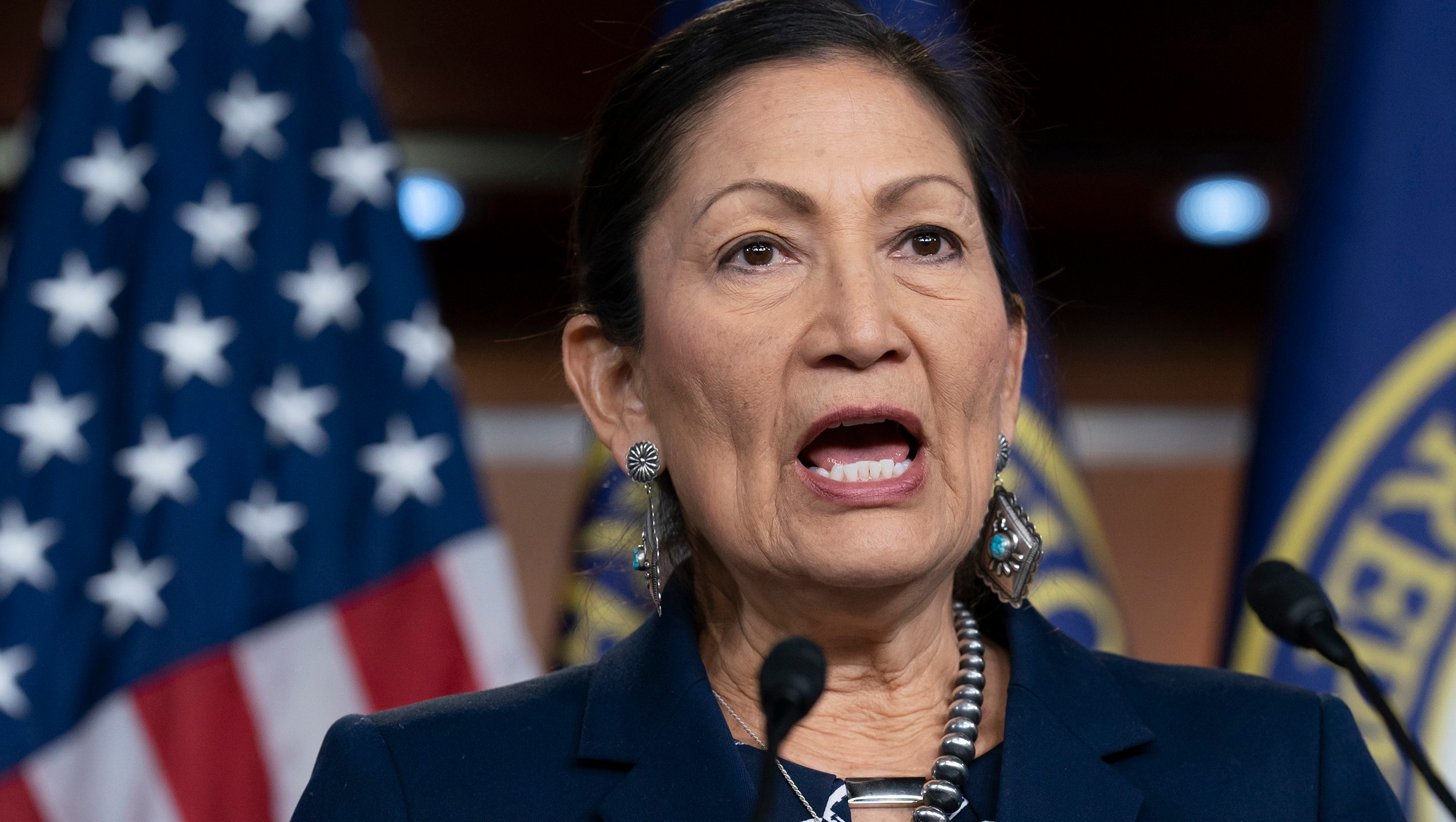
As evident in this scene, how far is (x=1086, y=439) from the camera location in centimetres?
579

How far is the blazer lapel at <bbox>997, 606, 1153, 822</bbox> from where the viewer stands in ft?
4.69

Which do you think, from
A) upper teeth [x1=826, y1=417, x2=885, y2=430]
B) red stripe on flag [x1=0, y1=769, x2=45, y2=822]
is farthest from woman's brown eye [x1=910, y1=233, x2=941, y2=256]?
red stripe on flag [x1=0, y1=769, x2=45, y2=822]

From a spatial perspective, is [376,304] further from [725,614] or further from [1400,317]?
[1400,317]

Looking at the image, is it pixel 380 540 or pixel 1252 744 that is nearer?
pixel 1252 744

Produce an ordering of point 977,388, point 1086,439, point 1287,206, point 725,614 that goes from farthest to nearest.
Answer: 1. point 1086,439
2. point 1287,206
3. point 725,614
4. point 977,388

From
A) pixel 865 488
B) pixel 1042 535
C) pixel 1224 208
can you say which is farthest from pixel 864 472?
pixel 1224 208

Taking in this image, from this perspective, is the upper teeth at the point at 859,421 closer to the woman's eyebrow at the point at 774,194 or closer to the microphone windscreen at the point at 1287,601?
the woman's eyebrow at the point at 774,194

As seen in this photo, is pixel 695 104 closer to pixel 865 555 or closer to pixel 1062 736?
pixel 865 555

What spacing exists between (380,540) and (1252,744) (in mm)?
1836

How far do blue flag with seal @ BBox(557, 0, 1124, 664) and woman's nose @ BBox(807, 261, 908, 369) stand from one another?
1.42 m

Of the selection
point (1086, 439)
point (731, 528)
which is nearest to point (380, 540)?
point (731, 528)

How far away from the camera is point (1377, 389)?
2.79 metres

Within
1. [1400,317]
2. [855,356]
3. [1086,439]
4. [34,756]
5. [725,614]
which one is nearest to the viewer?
[855,356]

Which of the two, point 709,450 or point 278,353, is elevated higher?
point 278,353
